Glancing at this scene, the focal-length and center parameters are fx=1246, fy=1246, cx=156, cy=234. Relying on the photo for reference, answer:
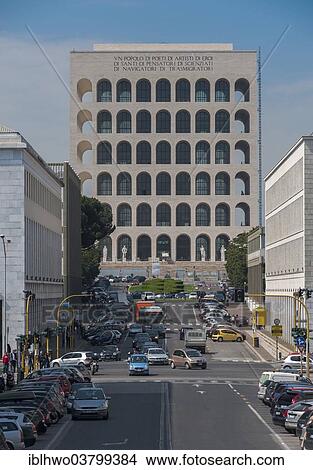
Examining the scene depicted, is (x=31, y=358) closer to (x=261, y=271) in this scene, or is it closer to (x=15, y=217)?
(x=15, y=217)

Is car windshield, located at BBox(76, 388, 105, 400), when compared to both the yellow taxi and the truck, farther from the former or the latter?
the yellow taxi

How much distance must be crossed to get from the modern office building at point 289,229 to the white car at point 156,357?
12.5m

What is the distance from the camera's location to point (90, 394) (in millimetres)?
40344

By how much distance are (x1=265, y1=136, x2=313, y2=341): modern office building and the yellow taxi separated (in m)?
3.88

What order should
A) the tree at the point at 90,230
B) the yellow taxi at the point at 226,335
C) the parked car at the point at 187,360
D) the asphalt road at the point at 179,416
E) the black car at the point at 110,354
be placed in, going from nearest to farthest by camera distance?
the asphalt road at the point at 179,416, the parked car at the point at 187,360, the black car at the point at 110,354, the yellow taxi at the point at 226,335, the tree at the point at 90,230

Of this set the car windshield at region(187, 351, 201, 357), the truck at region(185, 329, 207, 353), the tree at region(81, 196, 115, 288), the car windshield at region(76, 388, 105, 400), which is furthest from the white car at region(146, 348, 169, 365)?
the tree at region(81, 196, 115, 288)

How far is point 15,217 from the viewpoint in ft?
268

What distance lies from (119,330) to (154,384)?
47.2 meters

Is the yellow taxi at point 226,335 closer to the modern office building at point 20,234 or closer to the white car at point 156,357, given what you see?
the modern office building at point 20,234

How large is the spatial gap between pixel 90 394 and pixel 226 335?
6042 cm

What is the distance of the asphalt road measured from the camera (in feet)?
99.8

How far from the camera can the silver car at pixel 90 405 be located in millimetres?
39531

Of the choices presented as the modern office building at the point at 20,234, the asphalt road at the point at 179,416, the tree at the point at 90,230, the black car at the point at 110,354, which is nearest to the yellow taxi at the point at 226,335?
the modern office building at the point at 20,234
